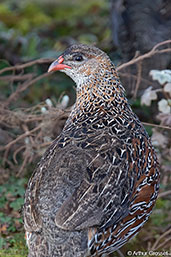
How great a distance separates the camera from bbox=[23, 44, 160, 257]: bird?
166 inches

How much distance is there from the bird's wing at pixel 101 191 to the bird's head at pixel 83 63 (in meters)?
0.98

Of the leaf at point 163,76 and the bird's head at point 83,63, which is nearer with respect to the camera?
the bird's head at point 83,63

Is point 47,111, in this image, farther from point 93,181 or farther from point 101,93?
point 93,181

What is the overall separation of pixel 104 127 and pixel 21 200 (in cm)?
191

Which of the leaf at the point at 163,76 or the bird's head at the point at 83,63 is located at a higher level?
the bird's head at the point at 83,63

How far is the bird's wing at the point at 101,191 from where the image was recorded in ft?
13.8

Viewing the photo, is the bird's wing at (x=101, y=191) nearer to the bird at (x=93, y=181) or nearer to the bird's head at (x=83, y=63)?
the bird at (x=93, y=181)

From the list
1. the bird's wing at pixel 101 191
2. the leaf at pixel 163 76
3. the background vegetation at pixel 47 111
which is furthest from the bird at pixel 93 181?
the leaf at pixel 163 76

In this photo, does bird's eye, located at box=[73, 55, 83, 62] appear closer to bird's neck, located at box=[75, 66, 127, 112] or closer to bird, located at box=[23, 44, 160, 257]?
bird, located at box=[23, 44, 160, 257]

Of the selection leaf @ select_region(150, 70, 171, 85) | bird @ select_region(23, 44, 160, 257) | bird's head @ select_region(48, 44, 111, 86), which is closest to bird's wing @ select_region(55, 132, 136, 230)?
bird @ select_region(23, 44, 160, 257)

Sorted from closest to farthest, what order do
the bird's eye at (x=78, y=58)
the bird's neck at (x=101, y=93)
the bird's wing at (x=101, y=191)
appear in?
1. the bird's wing at (x=101, y=191)
2. the bird's neck at (x=101, y=93)
3. the bird's eye at (x=78, y=58)

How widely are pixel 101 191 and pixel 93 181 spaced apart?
111 mm

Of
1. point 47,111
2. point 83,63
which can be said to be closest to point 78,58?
point 83,63

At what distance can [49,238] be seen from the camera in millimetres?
4195
